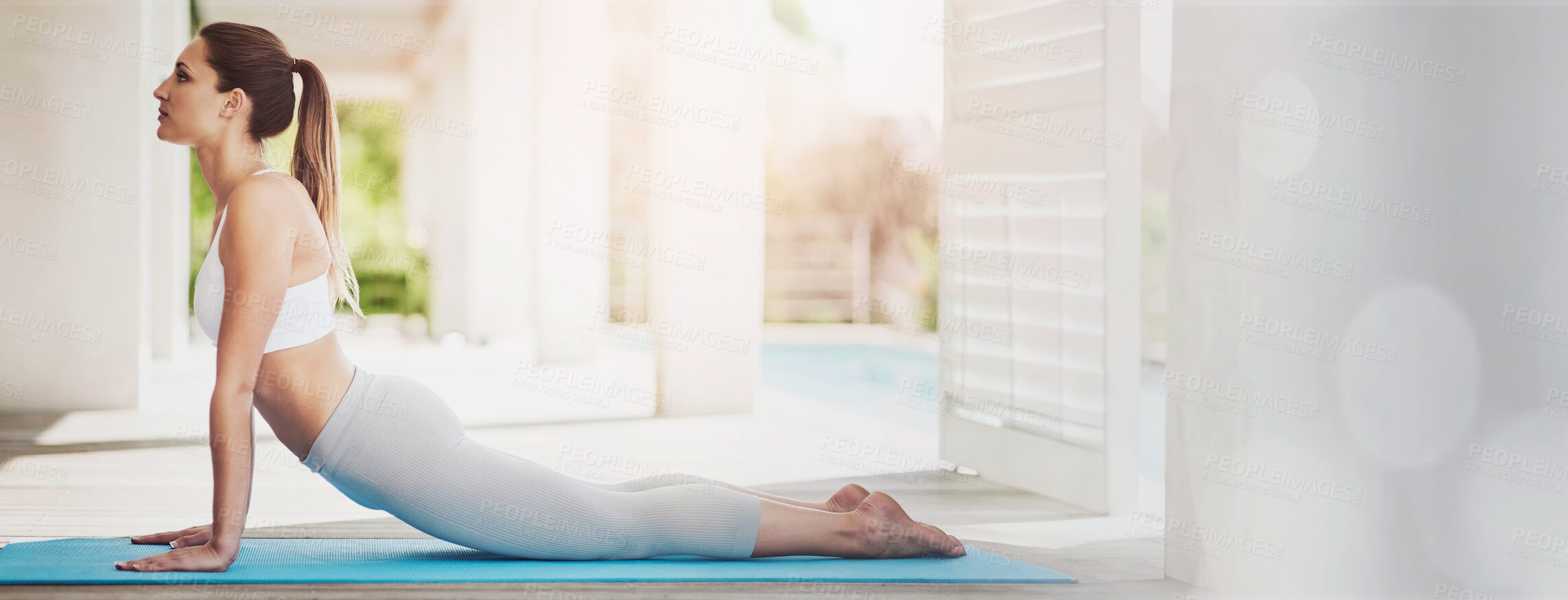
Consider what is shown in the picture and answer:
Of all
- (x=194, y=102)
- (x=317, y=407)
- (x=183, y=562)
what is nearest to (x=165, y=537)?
(x=183, y=562)

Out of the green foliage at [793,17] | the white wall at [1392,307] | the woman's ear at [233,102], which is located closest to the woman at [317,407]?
the woman's ear at [233,102]

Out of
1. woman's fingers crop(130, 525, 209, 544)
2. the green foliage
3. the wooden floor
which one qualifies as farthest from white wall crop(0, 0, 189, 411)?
the green foliage

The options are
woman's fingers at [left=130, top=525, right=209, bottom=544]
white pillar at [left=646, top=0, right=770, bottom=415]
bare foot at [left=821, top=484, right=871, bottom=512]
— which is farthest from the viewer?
white pillar at [left=646, top=0, right=770, bottom=415]

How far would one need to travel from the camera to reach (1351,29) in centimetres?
217

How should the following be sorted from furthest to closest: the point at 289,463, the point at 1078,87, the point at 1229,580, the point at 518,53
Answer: the point at 518,53
the point at 289,463
the point at 1078,87
the point at 1229,580

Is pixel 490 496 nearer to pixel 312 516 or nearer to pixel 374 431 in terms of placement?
pixel 374 431

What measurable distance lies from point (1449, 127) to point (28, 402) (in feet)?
18.6

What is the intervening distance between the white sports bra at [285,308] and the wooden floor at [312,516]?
459mm

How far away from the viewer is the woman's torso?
7.07 ft

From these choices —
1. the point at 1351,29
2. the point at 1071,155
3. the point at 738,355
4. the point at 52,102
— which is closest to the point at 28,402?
the point at 52,102

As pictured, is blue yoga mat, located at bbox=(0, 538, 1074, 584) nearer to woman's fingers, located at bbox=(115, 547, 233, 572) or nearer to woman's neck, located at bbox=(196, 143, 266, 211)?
woman's fingers, located at bbox=(115, 547, 233, 572)

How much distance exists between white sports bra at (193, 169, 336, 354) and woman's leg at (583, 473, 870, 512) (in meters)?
0.63

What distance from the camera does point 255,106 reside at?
2275 millimetres

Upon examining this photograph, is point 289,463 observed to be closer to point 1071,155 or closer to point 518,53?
point 1071,155
